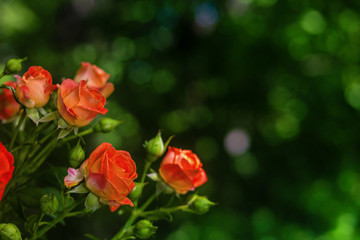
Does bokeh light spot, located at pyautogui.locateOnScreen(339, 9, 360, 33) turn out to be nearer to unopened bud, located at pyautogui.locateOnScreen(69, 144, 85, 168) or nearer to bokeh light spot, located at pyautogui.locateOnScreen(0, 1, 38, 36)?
unopened bud, located at pyautogui.locateOnScreen(69, 144, 85, 168)

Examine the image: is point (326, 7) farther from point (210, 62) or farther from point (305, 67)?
point (210, 62)

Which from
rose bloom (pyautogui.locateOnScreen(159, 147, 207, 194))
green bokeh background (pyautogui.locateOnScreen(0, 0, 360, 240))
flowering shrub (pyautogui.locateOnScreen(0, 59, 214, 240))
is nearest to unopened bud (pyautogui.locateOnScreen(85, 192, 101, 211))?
flowering shrub (pyautogui.locateOnScreen(0, 59, 214, 240))

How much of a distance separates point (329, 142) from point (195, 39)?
3.48ft

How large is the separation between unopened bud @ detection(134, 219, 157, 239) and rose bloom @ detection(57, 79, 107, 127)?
12 cm

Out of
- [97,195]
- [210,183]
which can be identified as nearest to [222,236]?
[210,183]

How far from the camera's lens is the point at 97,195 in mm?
415

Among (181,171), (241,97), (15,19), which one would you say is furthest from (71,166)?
(15,19)

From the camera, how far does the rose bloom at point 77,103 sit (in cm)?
42

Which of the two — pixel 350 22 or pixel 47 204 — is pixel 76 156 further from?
pixel 350 22

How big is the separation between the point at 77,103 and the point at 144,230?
143 mm

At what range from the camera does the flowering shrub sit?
1.33ft

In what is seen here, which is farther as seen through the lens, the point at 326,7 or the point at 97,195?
the point at 326,7

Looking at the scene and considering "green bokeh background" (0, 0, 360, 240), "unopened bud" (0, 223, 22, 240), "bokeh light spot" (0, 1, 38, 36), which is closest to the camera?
"unopened bud" (0, 223, 22, 240)

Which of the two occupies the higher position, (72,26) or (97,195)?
(97,195)
